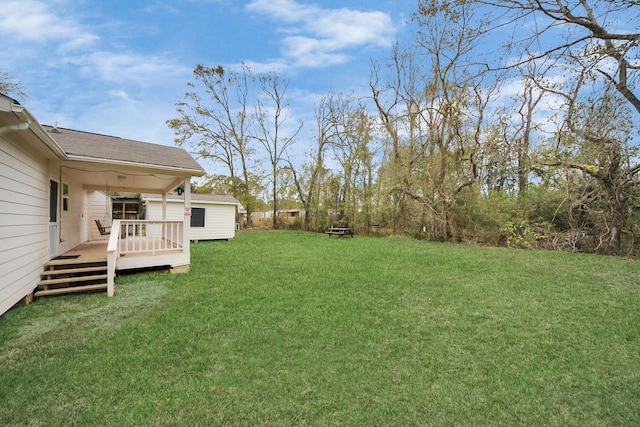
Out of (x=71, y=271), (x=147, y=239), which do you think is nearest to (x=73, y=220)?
(x=147, y=239)

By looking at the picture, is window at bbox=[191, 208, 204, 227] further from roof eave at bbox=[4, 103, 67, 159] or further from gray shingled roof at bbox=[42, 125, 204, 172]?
roof eave at bbox=[4, 103, 67, 159]

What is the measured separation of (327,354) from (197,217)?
10.9 meters

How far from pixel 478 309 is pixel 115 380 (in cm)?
415

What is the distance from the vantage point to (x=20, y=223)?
12.9 ft

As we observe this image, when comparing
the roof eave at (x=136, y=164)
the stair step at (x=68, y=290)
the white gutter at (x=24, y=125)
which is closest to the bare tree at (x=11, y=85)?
the roof eave at (x=136, y=164)

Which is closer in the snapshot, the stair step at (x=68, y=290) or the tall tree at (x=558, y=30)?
the tall tree at (x=558, y=30)

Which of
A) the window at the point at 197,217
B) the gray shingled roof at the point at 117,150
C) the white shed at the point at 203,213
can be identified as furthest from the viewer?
the window at the point at 197,217

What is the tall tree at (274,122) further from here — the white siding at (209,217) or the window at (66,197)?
the window at (66,197)

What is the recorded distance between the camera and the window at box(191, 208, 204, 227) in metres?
12.1

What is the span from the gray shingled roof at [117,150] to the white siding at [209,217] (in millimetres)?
5270

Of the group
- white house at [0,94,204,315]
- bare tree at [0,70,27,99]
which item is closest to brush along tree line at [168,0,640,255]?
white house at [0,94,204,315]

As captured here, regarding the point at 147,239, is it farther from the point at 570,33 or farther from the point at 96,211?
the point at 570,33

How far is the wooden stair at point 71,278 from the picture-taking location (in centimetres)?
454

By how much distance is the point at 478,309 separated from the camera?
392 cm
